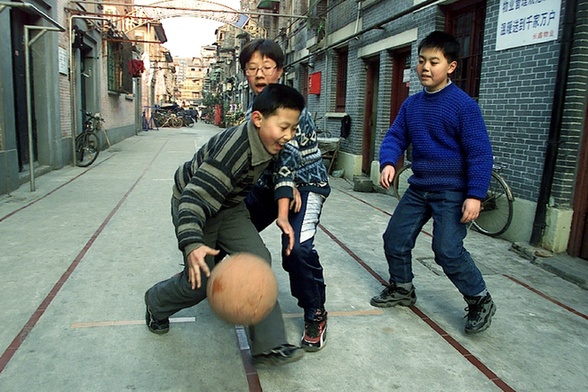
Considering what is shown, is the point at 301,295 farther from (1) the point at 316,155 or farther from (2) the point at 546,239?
(2) the point at 546,239

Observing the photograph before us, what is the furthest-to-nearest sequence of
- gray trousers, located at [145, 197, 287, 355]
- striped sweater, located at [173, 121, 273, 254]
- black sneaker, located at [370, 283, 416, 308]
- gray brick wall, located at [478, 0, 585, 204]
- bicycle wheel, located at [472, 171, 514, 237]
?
bicycle wheel, located at [472, 171, 514, 237]
gray brick wall, located at [478, 0, 585, 204]
black sneaker, located at [370, 283, 416, 308]
gray trousers, located at [145, 197, 287, 355]
striped sweater, located at [173, 121, 273, 254]

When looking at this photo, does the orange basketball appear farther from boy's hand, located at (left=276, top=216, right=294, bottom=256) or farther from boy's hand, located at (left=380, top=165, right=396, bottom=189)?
boy's hand, located at (left=380, top=165, right=396, bottom=189)

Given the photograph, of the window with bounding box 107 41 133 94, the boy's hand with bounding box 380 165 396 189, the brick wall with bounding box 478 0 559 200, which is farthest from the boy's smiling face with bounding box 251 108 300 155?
the window with bounding box 107 41 133 94

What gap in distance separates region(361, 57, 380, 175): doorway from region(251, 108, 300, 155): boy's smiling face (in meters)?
7.89

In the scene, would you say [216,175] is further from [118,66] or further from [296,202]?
[118,66]

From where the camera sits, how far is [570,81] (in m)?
4.54

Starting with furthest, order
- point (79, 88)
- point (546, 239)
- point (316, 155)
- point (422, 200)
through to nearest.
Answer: point (79, 88)
point (546, 239)
point (422, 200)
point (316, 155)

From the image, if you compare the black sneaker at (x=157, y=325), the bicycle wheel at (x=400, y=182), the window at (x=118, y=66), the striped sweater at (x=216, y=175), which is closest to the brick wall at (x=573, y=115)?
the bicycle wheel at (x=400, y=182)

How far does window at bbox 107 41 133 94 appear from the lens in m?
16.6

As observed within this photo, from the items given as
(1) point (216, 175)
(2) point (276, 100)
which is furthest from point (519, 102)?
(1) point (216, 175)

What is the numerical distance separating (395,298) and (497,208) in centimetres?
258

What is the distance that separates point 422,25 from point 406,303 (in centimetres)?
529

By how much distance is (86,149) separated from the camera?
11.0 meters

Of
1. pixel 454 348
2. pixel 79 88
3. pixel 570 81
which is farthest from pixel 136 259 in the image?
pixel 79 88
